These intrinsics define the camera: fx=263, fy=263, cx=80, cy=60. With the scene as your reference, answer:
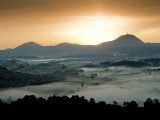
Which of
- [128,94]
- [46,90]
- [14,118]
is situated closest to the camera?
[14,118]

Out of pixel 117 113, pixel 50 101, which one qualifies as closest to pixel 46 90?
pixel 50 101

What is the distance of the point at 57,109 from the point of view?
198ft

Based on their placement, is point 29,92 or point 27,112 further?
point 29,92

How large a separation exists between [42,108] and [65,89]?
60455mm

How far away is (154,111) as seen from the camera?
57.9 metres

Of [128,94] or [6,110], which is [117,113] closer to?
[6,110]

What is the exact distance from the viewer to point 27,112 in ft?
185

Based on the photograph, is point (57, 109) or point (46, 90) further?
point (46, 90)

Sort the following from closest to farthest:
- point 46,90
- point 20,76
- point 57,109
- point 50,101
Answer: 1. point 57,109
2. point 50,101
3. point 46,90
4. point 20,76

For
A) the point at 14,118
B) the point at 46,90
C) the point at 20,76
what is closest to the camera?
the point at 14,118

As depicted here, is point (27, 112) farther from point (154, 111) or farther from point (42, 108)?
point (154, 111)

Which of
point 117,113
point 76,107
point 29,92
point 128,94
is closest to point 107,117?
point 117,113

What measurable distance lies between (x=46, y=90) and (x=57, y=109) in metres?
59.2

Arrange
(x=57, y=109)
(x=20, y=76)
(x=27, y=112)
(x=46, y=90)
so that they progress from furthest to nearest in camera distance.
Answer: (x=20, y=76) < (x=46, y=90) < (x=57, y=109) < (x=27, y=112)
